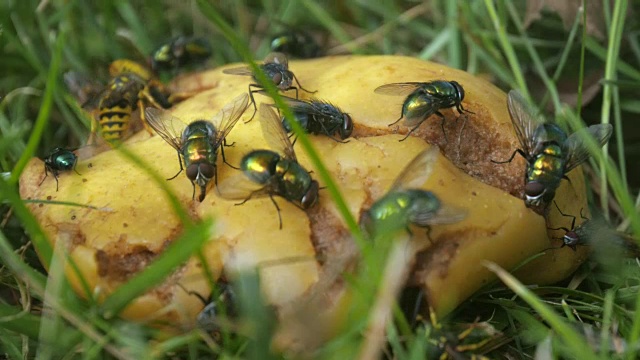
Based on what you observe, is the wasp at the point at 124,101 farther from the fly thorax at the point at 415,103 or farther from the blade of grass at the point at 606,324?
the blade of grass at the point at 606,324

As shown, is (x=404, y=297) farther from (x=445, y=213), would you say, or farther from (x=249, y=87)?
(x=249, y=87)

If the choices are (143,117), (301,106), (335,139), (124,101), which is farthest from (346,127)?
(124,101)

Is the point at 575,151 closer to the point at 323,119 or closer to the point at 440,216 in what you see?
the point at 440,216

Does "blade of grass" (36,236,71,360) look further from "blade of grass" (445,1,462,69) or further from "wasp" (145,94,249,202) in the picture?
"blade of grass" (445,1,462,69)

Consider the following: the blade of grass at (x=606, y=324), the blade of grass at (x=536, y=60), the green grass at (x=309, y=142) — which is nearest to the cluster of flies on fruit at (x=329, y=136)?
the green grass at (x=309, y=142)

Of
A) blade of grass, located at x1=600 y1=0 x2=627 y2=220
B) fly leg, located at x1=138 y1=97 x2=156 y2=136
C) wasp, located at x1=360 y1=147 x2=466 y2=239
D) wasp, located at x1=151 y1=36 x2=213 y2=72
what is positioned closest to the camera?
wasp, located at x1=360 y1=147 x2=466 y2=239

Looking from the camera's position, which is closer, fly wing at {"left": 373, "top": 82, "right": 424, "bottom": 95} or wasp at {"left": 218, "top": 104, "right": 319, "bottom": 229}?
wasp at {"left": 218, "top": 104, "right": 319, "bottom": 229}

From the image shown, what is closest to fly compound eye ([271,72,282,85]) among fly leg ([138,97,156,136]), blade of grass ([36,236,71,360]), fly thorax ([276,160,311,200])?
fly leg ([138,97,156,136])

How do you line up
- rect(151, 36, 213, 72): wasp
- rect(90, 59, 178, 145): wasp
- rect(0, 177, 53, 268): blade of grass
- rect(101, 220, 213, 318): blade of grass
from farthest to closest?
rect(151, 36, 213, 72): wasp, rect(90, 59, 178, 145): wasp, rect(0, 177, 53, 268): blade of grass, rect(101, 220, 213, 318): blade of grass
